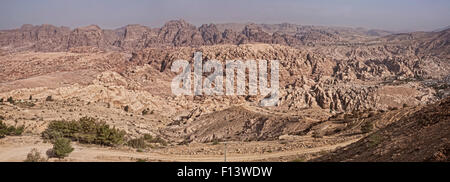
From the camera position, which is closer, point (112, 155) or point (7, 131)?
point (112, 155)

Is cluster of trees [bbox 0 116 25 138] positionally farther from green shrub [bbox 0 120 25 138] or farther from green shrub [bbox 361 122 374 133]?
green shrub [bbox 361 122 374 133]

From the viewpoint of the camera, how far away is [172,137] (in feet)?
111

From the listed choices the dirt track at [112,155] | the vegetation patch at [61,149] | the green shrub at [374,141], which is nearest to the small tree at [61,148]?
the vegetation patch at [61,149]

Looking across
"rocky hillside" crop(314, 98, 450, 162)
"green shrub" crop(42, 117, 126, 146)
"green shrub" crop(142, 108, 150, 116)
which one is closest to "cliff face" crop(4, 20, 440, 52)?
"green shrub" crop(142, 108, 150, 116)

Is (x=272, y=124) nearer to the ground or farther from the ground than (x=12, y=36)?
nearer to the ground

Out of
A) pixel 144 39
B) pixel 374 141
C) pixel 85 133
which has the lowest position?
pixel 85 133

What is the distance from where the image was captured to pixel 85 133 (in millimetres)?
20516

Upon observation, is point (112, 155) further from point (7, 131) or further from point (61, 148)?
point (7, 131)

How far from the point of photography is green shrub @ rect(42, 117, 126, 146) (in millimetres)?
19375

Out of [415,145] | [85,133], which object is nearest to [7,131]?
[85,133]

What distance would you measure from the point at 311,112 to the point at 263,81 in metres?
35.1
